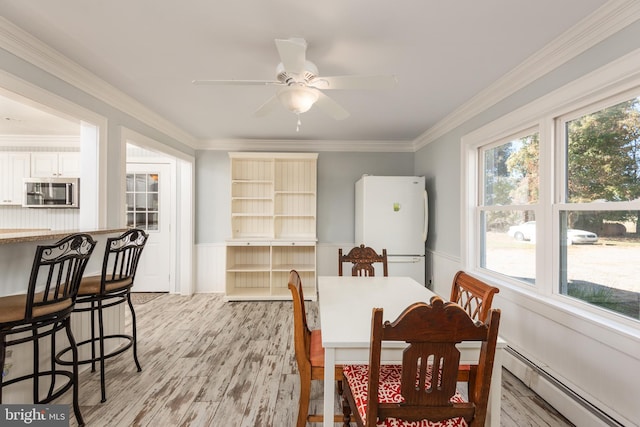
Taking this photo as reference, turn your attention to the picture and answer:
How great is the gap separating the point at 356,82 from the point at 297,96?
14.5 inches

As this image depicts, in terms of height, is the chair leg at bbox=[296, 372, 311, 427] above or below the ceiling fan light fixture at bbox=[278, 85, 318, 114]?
below

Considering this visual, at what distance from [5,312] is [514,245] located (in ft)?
11.0

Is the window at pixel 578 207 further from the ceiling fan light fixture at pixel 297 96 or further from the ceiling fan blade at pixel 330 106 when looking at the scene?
the ceiling fan light fixture at pixel 297 96

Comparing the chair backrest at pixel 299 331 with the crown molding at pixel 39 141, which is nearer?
the chair backrest at pixel 299 331

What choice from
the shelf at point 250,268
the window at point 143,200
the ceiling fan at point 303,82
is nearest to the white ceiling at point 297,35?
the ceiling fan at point 303,82

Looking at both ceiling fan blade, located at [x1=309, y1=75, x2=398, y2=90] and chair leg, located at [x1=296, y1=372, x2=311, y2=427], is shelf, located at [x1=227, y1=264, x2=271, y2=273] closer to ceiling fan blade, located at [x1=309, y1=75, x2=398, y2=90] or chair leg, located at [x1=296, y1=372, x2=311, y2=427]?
chair leg, located at [x1=296, y1=372, x2=311, y2=427]

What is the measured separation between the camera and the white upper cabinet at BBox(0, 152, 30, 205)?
12.8 ft

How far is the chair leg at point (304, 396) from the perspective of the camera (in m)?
1.52

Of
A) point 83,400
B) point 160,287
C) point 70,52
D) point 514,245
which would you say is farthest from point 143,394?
point 514,245

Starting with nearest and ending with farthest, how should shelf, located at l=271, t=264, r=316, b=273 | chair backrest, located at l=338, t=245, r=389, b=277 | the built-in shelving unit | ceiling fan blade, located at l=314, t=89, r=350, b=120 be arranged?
1. ceiling fan blade, located at l=314, t=89, r=350, b=120
2. chair backrest, located at l=338, t=245, r=389, b=277
3. shelf, located at l=271, t=264, r=316, b=273
4. the built-in shelving unit

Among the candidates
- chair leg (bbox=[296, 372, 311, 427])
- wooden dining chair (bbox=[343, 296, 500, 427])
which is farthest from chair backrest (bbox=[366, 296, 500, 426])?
chair leg (bbox=[296, 372, 311, 427])

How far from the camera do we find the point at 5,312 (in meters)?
1.42

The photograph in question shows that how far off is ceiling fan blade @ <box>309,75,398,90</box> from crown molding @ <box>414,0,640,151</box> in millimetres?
1084

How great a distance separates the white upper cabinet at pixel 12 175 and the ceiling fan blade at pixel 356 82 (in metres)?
4.56
